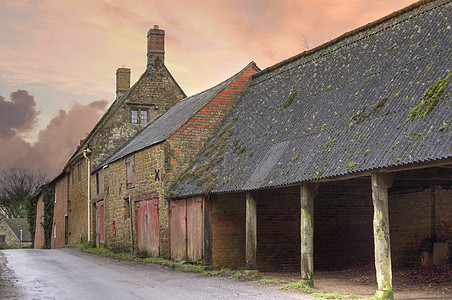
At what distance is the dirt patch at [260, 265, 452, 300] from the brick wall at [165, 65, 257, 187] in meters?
5.96

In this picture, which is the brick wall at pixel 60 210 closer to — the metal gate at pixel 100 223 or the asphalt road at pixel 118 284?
the metal gate at pixel 100 223

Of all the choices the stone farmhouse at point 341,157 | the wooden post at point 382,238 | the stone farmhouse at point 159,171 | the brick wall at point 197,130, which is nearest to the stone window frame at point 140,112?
the stone farmhouse at point 159,171

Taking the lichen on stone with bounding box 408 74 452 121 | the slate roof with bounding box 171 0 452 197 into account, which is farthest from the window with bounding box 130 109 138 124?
the lichen on stone with bounding box 408 74 452 121

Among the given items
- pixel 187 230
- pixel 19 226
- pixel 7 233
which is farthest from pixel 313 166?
pixel 19 226

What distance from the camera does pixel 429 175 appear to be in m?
13.8

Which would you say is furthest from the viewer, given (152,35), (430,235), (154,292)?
(152,35)

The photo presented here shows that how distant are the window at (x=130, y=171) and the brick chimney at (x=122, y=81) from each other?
1264 cm

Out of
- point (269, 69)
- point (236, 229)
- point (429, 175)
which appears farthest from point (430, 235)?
point (269, 69)

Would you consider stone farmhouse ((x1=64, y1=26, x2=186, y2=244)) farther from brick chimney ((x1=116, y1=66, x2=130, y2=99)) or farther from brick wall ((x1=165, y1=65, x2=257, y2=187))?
brick wall ((x1=165, y1=65, x2=257, y2=187))

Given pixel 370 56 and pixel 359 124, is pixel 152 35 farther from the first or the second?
pixel 359 124

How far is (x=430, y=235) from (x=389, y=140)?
631 centimetres

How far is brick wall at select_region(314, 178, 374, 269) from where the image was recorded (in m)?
18.8

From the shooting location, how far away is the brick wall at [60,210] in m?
37.8

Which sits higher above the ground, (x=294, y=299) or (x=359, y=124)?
(x=359, y=124)
